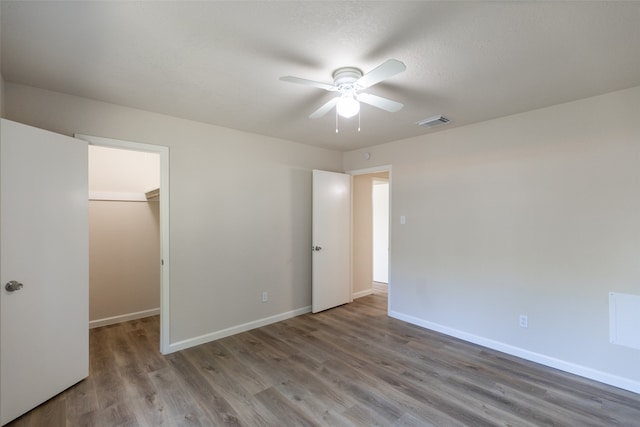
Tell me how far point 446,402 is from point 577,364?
4.63 feet

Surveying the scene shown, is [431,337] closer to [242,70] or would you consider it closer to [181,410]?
[181,410]

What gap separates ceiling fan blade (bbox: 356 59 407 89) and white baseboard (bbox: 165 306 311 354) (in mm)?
3059

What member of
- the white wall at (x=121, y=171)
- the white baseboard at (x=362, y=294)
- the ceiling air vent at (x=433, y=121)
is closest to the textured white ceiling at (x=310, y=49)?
the ceiling air vent at (x=433, y=121)

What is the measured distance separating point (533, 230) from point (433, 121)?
1.51 m

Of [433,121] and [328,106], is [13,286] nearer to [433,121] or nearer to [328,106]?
[328,106]

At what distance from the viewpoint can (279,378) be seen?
8.41 feet

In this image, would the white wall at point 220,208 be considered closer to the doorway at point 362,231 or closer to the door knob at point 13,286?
the doorway at point 362,231

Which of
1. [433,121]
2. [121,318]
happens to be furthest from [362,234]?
[121,318]

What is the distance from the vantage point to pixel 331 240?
14.6 ft

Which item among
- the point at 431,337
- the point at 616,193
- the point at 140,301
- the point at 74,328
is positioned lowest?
the point at 431,337

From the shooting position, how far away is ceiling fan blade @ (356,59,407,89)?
1598 mm

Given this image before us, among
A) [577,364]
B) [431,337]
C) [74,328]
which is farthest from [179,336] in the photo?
[577,364]

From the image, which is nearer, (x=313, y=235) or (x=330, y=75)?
(x=330, y=75)

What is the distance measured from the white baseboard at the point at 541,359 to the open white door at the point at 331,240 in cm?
124
